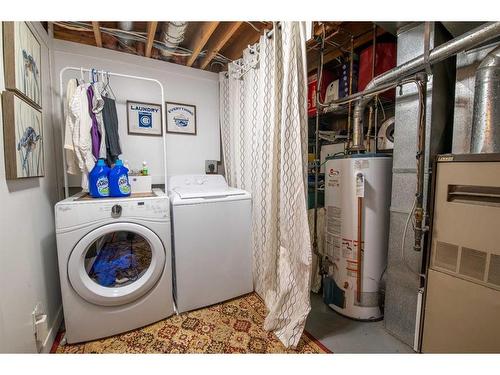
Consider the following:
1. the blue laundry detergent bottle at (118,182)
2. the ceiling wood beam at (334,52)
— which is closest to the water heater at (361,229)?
the ceiling wood beam at (334,52)

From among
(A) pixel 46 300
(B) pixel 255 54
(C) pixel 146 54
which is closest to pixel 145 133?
(C) pixel 146 54

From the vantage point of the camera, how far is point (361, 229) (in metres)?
1.55

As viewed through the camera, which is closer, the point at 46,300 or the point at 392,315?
the point at 46,300

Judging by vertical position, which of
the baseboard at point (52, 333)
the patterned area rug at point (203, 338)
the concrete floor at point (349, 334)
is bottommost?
the concrete floor at point (349, 334)

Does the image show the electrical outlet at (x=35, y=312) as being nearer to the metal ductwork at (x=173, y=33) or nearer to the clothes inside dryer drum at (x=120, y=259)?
the clothes inside dryer drum at (x=120, y=259)

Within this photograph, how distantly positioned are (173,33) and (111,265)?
1.86m

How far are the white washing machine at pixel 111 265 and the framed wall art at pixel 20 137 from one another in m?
0.29

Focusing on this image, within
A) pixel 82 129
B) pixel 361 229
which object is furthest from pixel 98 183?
pixel 361 229

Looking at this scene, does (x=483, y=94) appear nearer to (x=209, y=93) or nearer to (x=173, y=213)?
(x=173, y=213)

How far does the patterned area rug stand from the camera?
1.31m

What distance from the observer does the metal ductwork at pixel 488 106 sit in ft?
3.43

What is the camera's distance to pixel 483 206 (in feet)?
3.32

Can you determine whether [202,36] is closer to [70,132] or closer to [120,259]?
[70,132]
